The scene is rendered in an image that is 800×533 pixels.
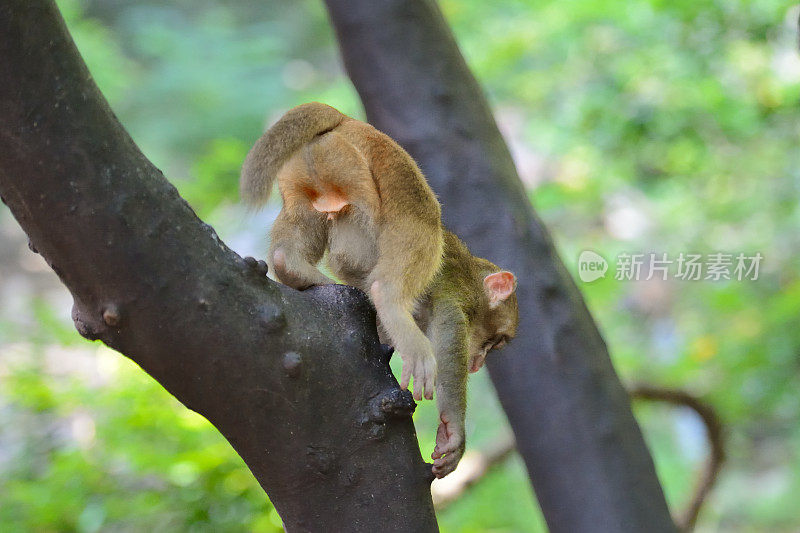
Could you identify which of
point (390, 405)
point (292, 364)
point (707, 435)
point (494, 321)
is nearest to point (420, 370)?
point (390, 405)

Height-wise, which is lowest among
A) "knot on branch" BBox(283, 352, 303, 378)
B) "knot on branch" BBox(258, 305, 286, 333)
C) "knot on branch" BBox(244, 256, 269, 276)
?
"knot on branch" BBox(283, 352, 303, 378)

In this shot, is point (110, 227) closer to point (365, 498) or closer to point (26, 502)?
point (365, 498)

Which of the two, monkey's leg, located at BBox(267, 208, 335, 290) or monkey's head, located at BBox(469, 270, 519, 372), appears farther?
monkey's head, located at BBox(469, 270, 519, 372)

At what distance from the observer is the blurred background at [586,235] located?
3.50 m

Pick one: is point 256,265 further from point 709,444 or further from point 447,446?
point 709,444

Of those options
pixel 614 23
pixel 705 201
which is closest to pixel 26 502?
pixel 614 23

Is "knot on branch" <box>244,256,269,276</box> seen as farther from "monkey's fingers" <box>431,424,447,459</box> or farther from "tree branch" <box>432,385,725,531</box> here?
"tree branch" <box>432,385,725,531</box>

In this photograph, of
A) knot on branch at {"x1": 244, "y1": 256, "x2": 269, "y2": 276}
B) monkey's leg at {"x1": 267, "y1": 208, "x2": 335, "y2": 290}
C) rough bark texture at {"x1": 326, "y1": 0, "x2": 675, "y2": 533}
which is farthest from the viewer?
rough bark texture at {"x1": 326, "y1": 0, "x2": 675, "y2": 533}

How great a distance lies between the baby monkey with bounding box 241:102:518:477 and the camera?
1801 mm

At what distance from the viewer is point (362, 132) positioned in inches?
73.4

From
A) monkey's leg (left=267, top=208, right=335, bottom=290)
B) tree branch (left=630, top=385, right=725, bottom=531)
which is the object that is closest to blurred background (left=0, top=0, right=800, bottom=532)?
monkey's leg (left=267, top=208, right=335, bottom=290)

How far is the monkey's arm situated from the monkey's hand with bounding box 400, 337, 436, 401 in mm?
312

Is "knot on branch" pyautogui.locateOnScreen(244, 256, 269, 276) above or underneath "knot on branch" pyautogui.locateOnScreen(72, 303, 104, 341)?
underneath

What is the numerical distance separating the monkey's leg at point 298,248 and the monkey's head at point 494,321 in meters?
0.59
